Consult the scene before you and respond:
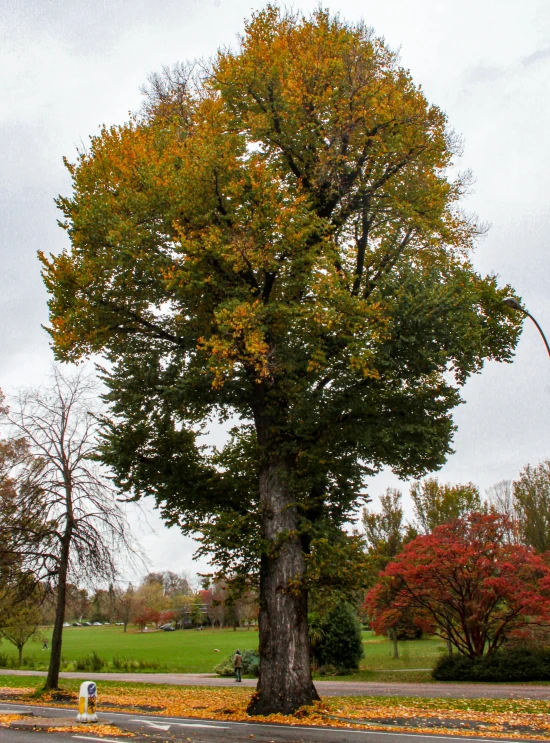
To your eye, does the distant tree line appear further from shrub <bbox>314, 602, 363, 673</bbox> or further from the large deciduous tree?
the large deciduous tree

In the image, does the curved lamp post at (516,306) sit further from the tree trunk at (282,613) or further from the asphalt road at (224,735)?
the asphalt road at (224,735)

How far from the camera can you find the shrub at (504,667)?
23672 mm

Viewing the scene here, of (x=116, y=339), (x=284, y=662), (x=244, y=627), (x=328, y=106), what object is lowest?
(x=244, y=627)

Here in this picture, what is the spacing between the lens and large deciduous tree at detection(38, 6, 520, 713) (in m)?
13.3

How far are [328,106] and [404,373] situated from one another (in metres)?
6.48

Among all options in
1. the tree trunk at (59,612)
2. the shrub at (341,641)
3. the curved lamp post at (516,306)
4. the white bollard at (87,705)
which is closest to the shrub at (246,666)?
the shrub at (341,641)

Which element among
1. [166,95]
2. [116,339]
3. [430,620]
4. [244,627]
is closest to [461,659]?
[430,620]

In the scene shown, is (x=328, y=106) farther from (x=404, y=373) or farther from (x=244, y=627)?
(x=244, y=627)

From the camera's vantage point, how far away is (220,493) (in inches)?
→ 623

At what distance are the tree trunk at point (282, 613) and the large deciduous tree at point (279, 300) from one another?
0.04 m

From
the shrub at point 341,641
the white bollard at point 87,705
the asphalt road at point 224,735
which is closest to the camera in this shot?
the asphalt road at point 224,735

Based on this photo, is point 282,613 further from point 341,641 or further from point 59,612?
point 341,641

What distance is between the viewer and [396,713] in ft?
43.1

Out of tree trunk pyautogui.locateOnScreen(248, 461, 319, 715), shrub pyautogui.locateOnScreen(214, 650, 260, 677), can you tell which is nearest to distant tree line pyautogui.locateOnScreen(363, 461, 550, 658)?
shrub pyautogui.locateOnScreen(214, 650, 260, 677)
